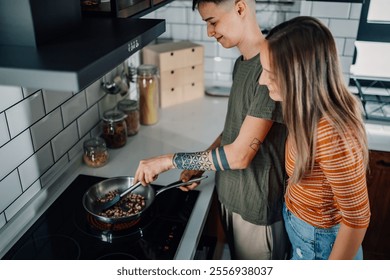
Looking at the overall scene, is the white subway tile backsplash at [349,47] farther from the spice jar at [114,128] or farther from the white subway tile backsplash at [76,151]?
the white subway tile backsplash at [76,151]

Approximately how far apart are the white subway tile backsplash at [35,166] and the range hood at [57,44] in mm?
561

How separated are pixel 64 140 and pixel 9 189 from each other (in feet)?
1.13

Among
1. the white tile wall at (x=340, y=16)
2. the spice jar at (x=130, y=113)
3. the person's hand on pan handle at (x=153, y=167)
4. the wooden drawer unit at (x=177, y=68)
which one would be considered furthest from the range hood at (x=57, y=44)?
the white tile wall at (x=340, y=16)

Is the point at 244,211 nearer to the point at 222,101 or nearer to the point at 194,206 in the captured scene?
the point at 194,206

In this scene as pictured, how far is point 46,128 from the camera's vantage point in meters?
1.47

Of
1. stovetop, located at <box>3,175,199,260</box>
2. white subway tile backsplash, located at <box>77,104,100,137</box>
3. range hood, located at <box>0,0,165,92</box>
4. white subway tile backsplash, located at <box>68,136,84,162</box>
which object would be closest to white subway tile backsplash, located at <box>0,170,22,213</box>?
stovetop, located at <box>3,175,199,260</box>

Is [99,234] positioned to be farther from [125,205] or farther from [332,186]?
[332,186]

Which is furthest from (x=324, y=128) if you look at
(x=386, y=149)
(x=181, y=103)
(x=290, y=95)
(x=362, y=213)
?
(x=181, y=103)

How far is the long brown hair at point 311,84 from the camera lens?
978 mm

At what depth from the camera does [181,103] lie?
2.33 m

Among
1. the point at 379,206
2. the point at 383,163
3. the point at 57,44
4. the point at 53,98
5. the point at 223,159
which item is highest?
the point at 57,44

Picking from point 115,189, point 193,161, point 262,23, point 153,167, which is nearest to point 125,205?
point 115,189

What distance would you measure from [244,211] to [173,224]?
0.88 feet

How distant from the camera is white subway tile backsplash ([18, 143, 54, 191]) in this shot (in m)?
1.38
